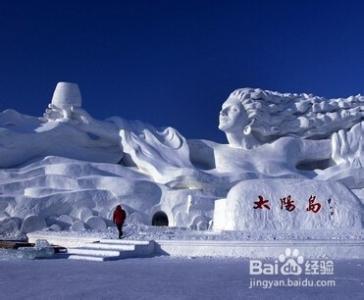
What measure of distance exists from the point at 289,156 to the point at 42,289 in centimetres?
1759

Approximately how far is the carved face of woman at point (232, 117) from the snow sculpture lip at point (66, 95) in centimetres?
606

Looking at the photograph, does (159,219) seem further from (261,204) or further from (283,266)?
(283,266)

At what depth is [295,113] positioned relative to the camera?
23.6 meters

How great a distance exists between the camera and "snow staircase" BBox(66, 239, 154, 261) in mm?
10352

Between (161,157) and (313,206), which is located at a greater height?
(161,157)

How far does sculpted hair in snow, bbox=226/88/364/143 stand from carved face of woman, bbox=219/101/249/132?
0.27 metres

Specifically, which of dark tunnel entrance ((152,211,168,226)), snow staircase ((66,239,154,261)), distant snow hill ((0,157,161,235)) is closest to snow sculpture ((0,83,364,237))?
distant snow hill ((0,157,161,235))

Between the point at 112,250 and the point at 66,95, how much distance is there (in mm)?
12784

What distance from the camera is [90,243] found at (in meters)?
12.1

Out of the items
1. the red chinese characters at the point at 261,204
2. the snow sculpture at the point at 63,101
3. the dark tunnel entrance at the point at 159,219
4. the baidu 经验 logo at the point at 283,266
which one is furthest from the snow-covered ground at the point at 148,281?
the snow sculpture at the point at 63,101

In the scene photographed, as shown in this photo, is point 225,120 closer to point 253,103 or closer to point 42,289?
point 253,103

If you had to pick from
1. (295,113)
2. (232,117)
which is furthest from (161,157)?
(295,113)

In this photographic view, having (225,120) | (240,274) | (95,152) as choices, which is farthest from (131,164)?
(240,274)

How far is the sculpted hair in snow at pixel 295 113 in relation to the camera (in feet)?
75.2
